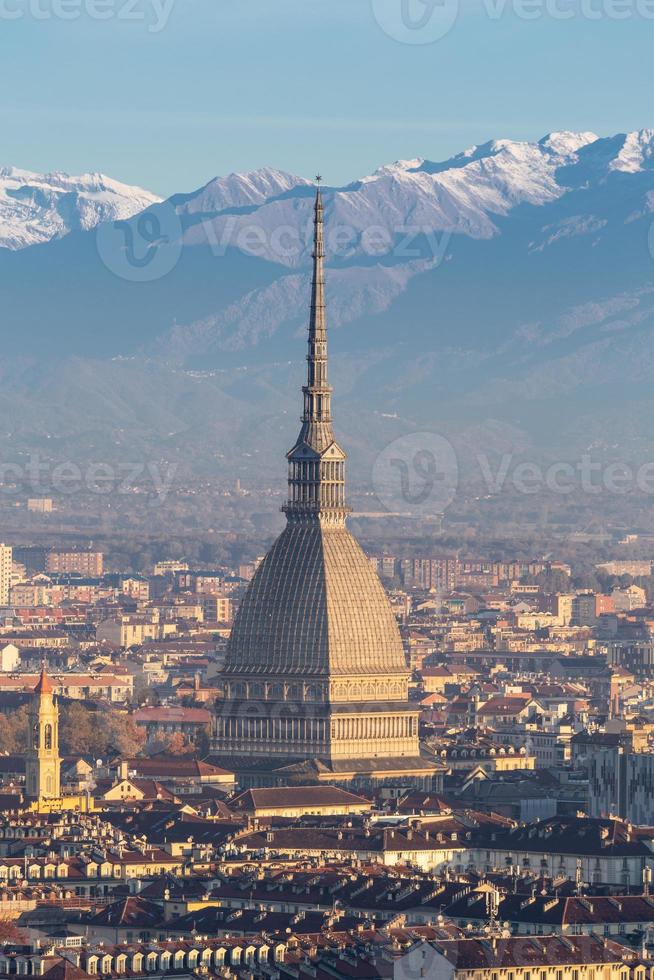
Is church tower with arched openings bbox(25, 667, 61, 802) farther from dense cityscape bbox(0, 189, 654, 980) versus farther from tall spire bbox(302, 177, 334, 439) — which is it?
tall spire bbox(302, 177, 334, 439)

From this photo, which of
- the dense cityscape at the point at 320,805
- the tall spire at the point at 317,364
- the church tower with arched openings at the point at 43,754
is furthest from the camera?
the tall spire at the point at 317,364

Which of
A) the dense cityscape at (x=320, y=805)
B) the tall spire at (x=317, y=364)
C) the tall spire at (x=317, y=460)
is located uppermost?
the tall spire at (x=317, y=364)

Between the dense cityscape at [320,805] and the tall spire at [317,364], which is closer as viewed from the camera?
the dense cityscape at [320,805]

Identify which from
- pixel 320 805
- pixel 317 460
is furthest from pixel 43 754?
pixel 317 460

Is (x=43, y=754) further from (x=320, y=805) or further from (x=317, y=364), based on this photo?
(x=317, y=364)

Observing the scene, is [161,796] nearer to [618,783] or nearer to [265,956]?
[618,783]

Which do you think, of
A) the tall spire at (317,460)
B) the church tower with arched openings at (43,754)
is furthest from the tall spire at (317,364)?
the church tower with arched openings at (43,754)

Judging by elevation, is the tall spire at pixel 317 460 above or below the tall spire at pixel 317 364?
below

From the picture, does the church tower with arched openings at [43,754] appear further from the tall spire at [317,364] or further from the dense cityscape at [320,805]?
the tall spire at [317,364]

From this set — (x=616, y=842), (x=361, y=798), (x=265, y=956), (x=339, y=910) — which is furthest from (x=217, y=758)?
(x=265, y=956)

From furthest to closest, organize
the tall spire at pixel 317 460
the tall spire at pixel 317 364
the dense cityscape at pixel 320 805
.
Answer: the tall spire at pixel 317 460
the tall spire at pixel 317 364
the dense cityscape at pixel 320 805
